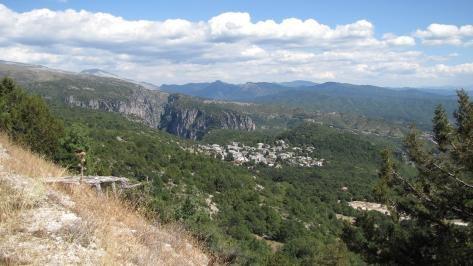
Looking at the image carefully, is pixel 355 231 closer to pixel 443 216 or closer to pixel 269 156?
pixel 443 216

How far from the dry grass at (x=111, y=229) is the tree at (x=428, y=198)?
1169 centimetres

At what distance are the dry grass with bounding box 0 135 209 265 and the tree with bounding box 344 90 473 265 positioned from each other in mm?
11688

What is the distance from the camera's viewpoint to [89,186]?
360 inches

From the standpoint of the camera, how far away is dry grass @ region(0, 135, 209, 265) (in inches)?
238

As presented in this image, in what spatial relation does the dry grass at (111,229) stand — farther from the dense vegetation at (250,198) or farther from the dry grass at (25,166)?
the dense vegetation at (250,198)

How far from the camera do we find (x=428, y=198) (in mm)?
18297

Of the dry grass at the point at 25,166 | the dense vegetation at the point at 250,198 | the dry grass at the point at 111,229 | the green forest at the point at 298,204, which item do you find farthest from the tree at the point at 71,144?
the dry grass at the point at 111,229

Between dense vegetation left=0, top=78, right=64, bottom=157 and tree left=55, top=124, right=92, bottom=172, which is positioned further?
dense vegetation left=0, top=78, right=64, bottom=157

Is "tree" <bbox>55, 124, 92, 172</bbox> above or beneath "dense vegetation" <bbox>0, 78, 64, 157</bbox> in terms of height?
beneath

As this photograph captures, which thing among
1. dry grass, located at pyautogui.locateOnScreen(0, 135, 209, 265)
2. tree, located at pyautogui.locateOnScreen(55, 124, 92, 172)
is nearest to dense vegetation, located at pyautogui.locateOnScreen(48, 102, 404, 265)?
tree, located at pyautogui.locateOnScreen(55, 124, 92, 172)

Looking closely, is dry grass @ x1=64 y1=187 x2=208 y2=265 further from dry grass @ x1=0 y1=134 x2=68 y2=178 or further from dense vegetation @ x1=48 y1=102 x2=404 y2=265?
dense vegetation @ x1=48 y1=102 x2=404 y2=265

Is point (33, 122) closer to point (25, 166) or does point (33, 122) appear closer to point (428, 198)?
point (25, 166)

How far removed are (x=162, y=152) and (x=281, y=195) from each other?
2975cm

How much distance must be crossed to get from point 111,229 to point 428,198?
15428 mm
